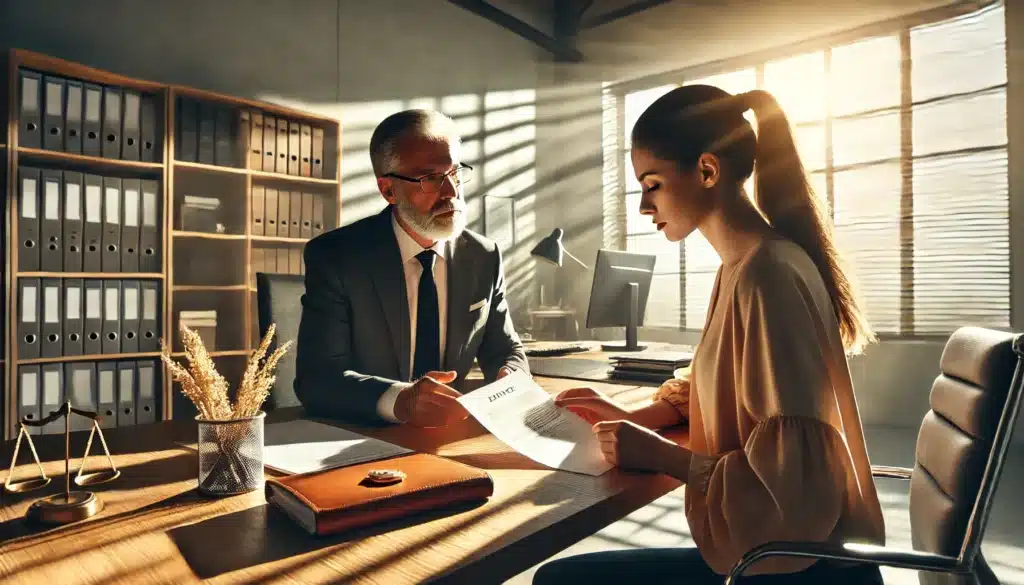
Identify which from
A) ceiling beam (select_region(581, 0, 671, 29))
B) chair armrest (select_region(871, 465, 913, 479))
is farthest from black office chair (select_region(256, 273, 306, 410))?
ceiling beam (select_region(581, 0, 671, 29))

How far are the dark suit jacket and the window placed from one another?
3.12 m

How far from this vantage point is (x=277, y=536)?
749mm

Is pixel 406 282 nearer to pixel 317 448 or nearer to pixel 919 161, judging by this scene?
pixel 317 448

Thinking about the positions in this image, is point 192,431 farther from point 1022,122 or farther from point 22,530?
point 1022,122

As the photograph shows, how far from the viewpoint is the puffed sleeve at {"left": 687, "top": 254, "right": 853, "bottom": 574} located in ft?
2.80

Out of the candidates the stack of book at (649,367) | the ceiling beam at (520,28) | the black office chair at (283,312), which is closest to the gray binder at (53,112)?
the black office chair at (283,312)

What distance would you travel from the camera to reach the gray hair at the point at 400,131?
1.80 m

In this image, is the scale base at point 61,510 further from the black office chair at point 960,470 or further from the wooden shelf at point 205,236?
the wooden shelf at point 205,236

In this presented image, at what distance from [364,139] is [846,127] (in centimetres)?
366

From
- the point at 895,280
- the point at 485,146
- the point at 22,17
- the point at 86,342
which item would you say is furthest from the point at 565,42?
the point at 86,342

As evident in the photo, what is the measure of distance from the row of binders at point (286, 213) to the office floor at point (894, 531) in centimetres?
244

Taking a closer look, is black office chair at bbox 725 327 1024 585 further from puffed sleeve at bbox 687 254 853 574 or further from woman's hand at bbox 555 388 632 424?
woman's hand at bbox 555 388 632 424

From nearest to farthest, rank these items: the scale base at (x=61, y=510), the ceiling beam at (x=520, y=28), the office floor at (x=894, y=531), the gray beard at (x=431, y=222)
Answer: the scale base at (x=61, y=510) → the gray beard at (x=431, y=222) → the office floor at (x=894, y=531) → the ceiling beam at (x=520, y=28)

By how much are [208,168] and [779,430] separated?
11.5ft
